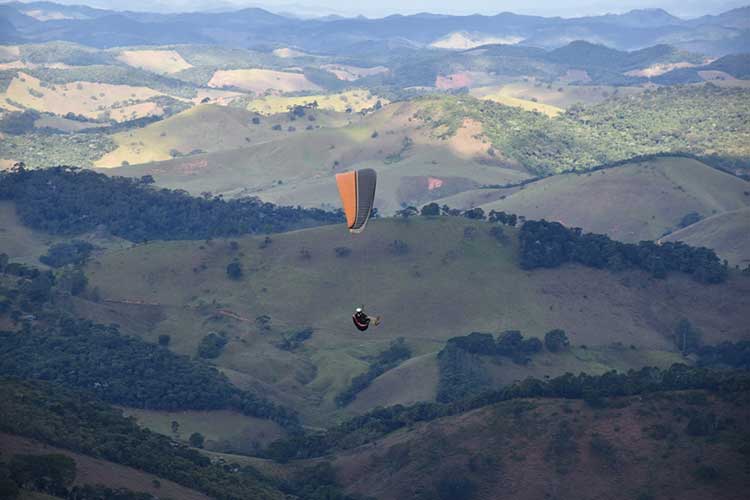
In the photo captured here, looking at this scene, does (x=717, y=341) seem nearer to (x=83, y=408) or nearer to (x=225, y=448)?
(x=225, y=448)

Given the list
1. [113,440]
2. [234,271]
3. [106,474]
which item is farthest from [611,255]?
[106,474]

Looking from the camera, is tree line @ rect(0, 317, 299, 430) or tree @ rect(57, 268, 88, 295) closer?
tree line @ rect(0, 317, 299, 430)

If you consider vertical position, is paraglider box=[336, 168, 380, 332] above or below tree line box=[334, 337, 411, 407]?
above

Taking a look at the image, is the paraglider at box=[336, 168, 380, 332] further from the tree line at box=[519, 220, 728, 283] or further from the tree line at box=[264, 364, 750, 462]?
the tree line at box=[519, 220, 728, 283]

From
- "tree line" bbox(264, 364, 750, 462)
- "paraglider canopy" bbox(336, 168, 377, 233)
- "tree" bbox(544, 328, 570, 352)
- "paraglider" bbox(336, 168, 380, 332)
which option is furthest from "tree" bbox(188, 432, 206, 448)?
"tree" bbox(544, 328, 570, 352)

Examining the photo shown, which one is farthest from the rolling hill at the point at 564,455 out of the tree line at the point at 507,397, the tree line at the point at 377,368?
the tree line at the point at 377,368

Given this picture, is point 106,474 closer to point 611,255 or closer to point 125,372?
point 125,372

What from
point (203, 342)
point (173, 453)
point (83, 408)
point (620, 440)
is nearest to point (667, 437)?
point (620, 440)
